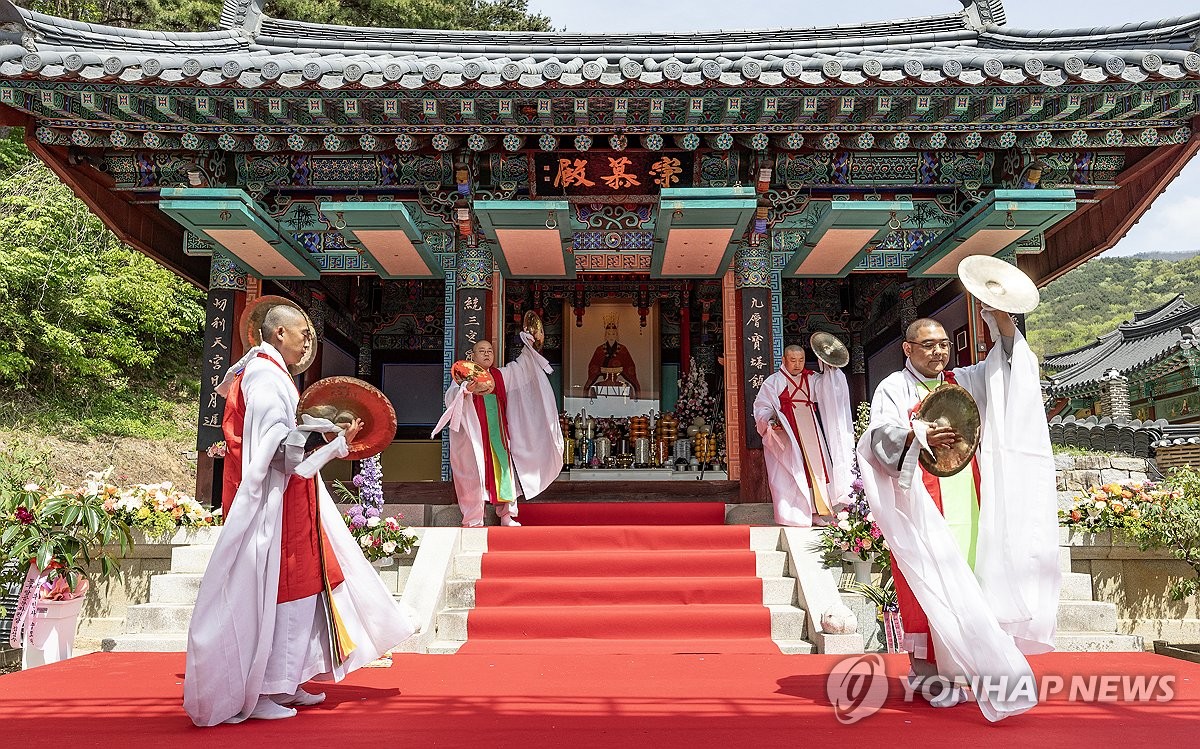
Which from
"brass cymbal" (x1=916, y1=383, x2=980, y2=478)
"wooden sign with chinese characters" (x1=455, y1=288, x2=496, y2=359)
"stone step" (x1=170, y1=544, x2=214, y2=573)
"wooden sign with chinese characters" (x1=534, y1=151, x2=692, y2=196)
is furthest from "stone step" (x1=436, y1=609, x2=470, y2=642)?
"wooden sign with chinese characters" (x1=534, y1=151, x2=692, y2=196)

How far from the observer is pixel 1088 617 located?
553 cm

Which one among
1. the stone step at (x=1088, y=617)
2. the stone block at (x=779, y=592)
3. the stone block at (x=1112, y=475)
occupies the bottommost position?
the stone step at (x=1088, y=617)

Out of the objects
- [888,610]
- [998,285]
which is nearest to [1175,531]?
[888,610]

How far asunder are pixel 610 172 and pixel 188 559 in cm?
477

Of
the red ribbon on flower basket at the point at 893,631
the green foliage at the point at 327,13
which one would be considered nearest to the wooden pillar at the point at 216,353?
the red ribbon on flower basket at the point at 893,631

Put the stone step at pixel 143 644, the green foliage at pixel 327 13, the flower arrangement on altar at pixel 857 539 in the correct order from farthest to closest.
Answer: the green foliage at pixel 327 13 < the flower arrangement on altar at pixel 857 539 < the stone step at pixel 143 644

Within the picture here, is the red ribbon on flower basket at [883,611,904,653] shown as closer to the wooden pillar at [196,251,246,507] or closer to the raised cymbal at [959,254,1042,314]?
the raised cymbal at [959,254,1042,314]

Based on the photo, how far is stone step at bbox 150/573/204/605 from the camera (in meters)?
5.81

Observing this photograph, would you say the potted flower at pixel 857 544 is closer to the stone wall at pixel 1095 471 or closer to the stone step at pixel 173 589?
the stone wall at pixel 1095 471

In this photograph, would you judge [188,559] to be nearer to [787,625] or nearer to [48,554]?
[48,554]

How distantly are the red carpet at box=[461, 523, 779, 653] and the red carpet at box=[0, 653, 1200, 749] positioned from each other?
78cm

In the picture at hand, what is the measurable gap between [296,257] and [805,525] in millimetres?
5013

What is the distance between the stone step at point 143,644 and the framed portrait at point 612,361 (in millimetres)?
6387

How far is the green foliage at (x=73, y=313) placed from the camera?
537 inches
